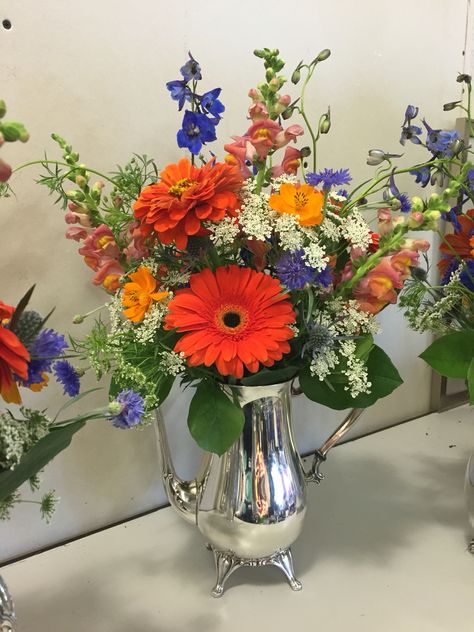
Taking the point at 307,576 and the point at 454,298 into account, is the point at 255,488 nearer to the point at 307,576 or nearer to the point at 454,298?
the point at 307,576

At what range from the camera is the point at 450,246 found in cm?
68

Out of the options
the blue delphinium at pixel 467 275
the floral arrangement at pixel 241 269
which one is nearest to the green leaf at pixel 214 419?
the floral arrangement at pixel 241 269

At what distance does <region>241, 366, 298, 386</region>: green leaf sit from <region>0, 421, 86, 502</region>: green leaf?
0.58 ft

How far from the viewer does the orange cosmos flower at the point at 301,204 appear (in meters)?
0.50

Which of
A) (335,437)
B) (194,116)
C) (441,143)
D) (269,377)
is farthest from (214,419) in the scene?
(441,143)

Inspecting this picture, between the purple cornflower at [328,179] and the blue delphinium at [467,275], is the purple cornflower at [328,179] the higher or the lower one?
the higher one

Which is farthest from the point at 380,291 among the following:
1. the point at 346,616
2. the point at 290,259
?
the point at 346,616

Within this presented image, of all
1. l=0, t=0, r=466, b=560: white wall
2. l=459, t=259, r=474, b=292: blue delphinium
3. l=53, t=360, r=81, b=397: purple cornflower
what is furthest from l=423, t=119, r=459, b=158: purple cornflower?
l=53, t=360, r=81, b=397: purple cornflower

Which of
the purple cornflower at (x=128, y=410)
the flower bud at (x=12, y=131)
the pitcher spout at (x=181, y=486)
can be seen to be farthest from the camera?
the pitcher spout at (x=181, y=486)

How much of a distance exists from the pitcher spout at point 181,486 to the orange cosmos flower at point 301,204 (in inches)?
10.9

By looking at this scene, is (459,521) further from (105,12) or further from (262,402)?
(105,12)

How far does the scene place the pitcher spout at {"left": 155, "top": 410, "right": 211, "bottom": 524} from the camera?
25.0 inches

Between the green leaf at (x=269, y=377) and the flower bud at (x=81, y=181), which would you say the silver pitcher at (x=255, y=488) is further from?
the flower bud at (x=81, y=181)

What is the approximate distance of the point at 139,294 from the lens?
21.1 inches
